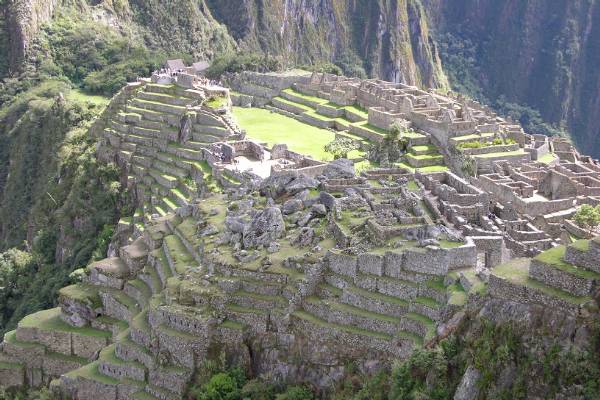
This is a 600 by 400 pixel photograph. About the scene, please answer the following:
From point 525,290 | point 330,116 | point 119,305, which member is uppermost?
point 525,290

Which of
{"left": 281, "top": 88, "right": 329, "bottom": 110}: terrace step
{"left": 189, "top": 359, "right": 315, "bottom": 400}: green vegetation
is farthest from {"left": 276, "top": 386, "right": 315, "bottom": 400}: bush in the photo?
{"left": 281, "top": 88, "right": 329, "bottom": 110}: terrace step

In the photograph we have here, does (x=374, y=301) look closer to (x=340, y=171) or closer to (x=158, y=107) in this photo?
(x=340, y=171)

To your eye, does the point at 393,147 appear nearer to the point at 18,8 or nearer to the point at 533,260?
the point at 533,260

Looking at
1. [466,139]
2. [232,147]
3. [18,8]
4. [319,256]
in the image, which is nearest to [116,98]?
[232,147]

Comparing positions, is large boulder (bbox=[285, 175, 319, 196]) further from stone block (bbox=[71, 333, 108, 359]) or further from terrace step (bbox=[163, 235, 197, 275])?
stone block (bbox=[71, 333, 108, 359])

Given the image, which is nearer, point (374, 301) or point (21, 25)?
point (374, 301)

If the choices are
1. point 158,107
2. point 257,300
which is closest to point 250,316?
point 257,300
